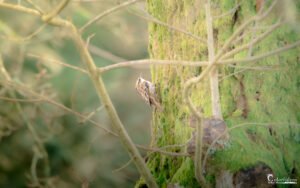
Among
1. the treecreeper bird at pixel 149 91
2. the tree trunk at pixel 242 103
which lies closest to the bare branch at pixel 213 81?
the tree trunk at pixel 242 103

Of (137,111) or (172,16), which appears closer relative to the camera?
(172,16)

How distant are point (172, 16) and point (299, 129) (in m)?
0.76

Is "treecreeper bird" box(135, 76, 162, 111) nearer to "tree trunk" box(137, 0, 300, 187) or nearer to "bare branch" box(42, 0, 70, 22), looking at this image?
"tree trunk" box(137, 0, 300, 187)

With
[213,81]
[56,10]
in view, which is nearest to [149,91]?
[213,81]

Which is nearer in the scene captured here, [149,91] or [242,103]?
[242,103]

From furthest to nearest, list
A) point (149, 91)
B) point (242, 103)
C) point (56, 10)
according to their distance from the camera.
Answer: point (149, 91), point (242, 103), point (56, 10)

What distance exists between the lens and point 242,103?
95.7 inches

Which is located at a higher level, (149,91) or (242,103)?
(149,91)

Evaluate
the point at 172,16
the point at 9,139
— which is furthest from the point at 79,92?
the point at 172,16

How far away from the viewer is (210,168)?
232 cm

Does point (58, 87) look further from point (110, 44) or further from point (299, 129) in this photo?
point (299, 129)

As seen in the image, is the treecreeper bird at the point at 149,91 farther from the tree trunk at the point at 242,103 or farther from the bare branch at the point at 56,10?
the bare branch at the point at 56,10

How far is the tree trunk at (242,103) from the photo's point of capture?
2.29 metres

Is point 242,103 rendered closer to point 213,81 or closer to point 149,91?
point 213,81
